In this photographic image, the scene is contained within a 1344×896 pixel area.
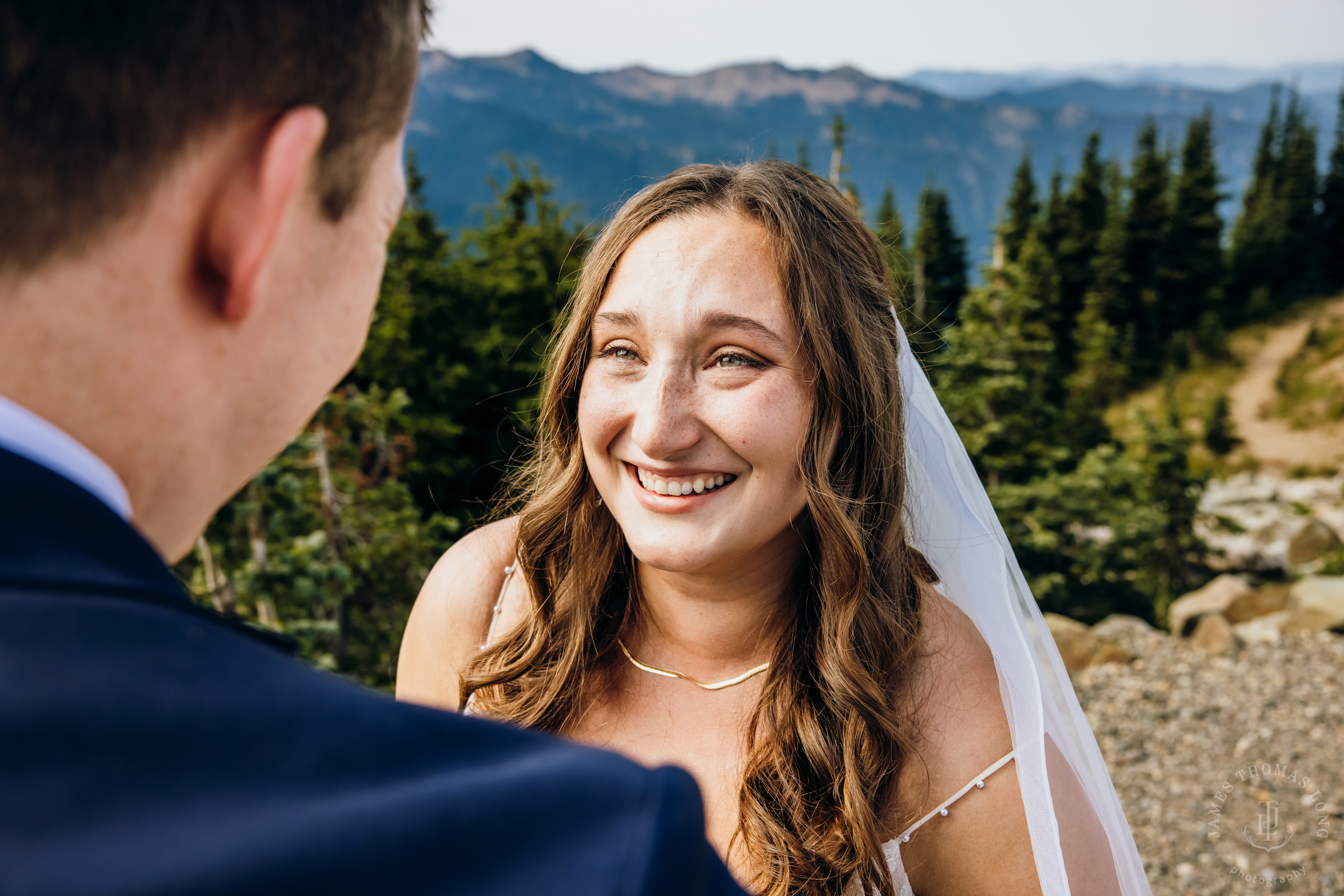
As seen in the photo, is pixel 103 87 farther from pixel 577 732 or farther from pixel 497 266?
pixel 497 266

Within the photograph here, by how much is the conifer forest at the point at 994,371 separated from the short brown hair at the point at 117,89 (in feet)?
2.44

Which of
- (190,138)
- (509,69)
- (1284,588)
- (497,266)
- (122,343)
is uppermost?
(509,69)

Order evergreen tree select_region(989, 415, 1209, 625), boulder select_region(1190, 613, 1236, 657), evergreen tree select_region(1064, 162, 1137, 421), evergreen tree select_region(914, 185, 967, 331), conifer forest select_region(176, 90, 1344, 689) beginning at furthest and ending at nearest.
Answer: evergreen tree select_region(914, 185, 967, 331) → evergreen tree select_region(1064, 162, 1137, 421) → evergreen tree select_region(989, 415, 1209, 625) → boulder select_region(1190, 613, 1236, 657) → conifer forest select_region(176, 90, 1344, 689)

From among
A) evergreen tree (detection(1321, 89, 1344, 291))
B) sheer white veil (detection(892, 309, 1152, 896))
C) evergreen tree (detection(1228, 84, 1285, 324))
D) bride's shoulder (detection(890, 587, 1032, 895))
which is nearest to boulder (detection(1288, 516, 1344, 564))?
sheer white veil (detection(892, 309, 1152, 896))

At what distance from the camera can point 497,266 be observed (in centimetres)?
2686

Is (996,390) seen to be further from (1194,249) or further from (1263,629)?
(1194,249)

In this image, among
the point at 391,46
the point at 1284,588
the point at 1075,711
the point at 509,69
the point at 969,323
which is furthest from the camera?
the point at 509,69

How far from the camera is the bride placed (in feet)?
6.27

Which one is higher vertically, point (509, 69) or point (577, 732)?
point (509, 69)

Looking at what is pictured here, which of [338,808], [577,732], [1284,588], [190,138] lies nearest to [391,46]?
[190,138]

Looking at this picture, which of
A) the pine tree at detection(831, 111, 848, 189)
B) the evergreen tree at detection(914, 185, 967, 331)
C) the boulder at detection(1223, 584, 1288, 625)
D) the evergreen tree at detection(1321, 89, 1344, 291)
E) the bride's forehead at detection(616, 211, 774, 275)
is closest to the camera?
the bride's forehead at detection(616, 211, 774, 275)

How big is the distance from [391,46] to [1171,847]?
682 centimetres

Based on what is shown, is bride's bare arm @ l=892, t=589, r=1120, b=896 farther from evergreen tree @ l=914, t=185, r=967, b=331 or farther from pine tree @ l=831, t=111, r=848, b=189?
evergreen tree @ l=914, t=185, r=967, b=331

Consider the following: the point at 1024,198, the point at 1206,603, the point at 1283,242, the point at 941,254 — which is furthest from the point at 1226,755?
the point at 1283,242
